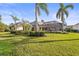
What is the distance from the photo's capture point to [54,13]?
2453 mm

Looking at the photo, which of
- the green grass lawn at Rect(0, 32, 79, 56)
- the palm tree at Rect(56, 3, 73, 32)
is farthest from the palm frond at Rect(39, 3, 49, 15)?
the green grass lawn at Rect(0, 32, 79, 56)

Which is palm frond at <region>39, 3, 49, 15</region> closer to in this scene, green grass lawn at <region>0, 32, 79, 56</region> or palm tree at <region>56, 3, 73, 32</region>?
palm tree at <region>56, 3, 73, 32</region>

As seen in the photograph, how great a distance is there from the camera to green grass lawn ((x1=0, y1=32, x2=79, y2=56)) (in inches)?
95.2

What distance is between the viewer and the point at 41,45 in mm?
2453

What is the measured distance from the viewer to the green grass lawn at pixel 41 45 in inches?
95.2

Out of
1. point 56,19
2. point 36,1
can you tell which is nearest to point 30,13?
point 36,1

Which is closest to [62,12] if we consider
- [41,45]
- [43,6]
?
[43,6]

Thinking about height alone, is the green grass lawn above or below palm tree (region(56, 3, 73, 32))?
below

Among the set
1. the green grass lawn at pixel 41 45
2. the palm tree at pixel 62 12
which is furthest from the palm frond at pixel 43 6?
the green grass lawn at pixel 41 45

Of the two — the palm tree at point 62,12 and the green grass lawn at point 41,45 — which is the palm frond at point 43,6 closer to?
the palm tree at point 62,12

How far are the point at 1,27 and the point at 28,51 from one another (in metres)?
0.41

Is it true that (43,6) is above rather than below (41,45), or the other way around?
above

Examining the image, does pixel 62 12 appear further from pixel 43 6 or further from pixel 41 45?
pixel 41 45

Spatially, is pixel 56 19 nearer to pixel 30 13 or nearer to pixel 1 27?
pixel 30 13
